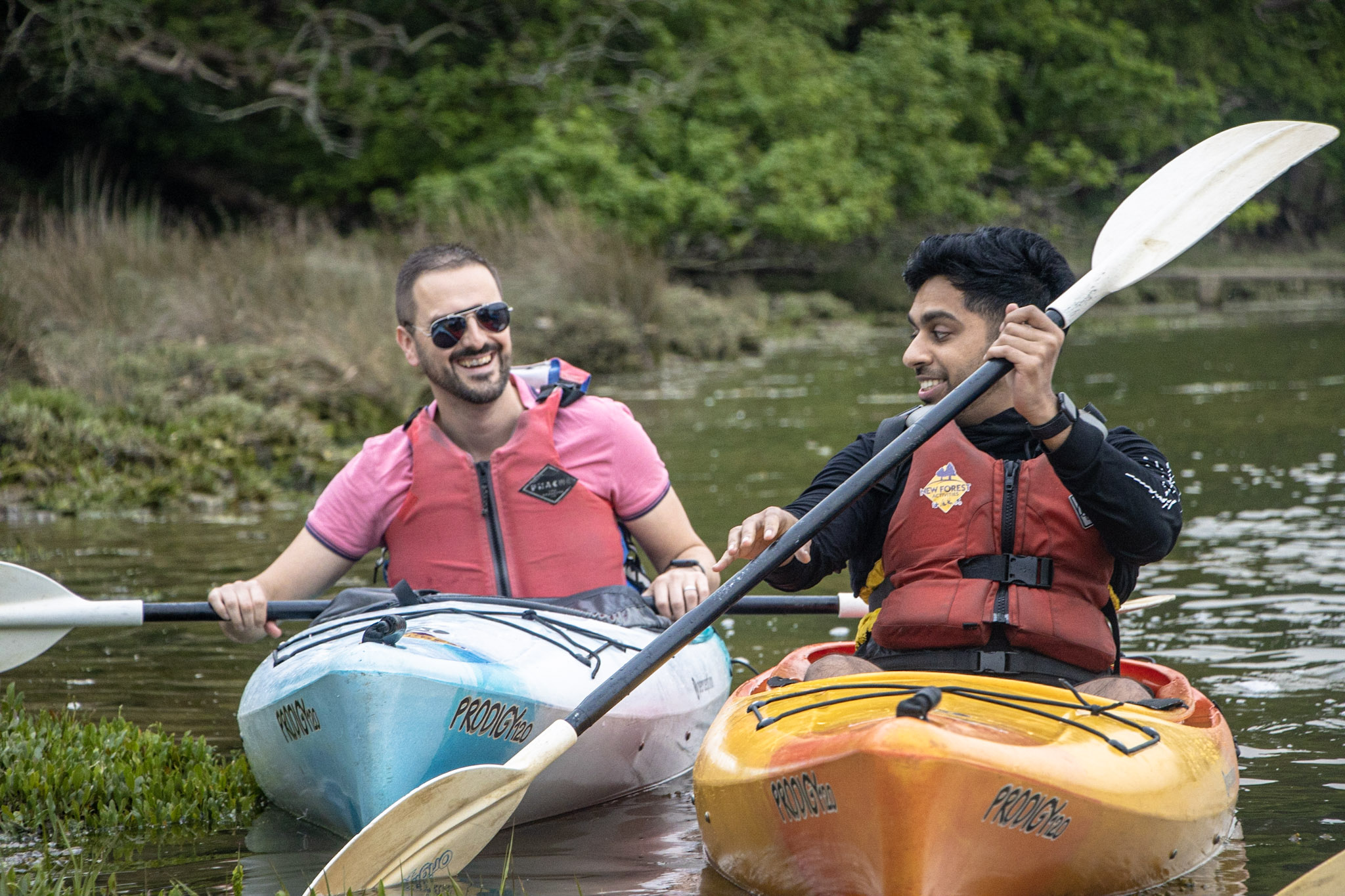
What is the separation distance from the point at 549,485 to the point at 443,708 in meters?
0.92

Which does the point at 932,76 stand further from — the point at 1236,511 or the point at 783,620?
the point at 783,620

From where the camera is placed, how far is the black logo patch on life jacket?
415cm

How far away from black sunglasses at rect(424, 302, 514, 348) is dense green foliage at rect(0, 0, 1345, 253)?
14.9 meters

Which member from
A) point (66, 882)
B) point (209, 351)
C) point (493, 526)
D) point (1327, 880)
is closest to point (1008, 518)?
point (1327, 880)

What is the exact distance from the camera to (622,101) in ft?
71.5

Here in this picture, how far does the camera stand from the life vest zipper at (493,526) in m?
4.14

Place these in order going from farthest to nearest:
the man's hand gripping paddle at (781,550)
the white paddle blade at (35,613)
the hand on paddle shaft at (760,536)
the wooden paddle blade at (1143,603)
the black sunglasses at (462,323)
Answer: the wooden paddle blade at (1143,603), the white paddle blade at (35,613), the black sunglasses at (462,323), the hand on paddle shaft at (760,536), the man's hand gripping paddle at (781,550)

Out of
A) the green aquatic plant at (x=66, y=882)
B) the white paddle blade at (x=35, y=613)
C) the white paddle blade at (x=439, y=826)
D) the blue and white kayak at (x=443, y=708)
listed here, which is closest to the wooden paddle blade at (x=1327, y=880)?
the white paddle blade at (x=439, y=826)

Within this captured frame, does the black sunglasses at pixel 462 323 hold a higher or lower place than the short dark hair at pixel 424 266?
lower

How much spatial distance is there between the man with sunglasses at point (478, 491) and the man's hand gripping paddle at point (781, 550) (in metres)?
0.87

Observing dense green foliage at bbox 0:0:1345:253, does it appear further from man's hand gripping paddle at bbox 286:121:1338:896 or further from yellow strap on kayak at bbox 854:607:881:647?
yellow strap on kayak at bbox 854:607:881:647

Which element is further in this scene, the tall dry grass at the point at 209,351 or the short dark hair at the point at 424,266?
the tall dry grass at the point at 209,351

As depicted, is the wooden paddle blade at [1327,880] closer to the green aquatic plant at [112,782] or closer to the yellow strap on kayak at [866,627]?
the yellow strap on kayak at [866,627]

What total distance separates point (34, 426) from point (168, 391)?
44.8 inches
